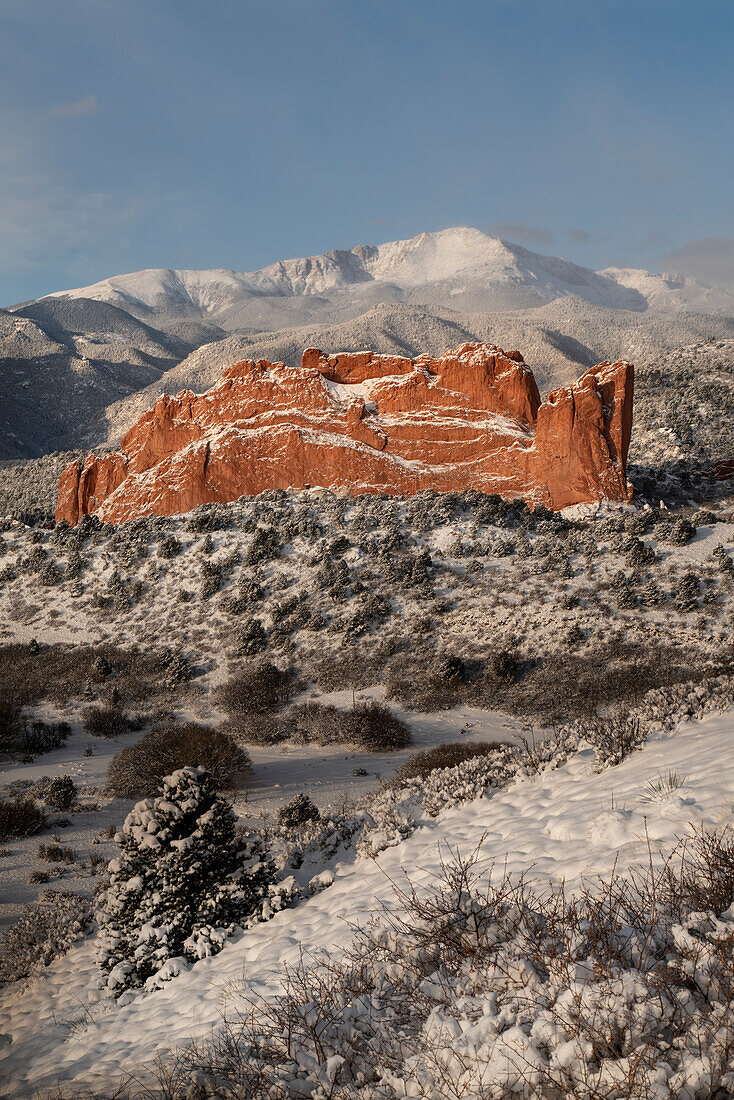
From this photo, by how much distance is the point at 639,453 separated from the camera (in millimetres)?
44281

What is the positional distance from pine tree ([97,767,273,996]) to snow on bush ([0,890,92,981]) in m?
1.17

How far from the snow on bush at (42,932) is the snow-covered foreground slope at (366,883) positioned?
0.29m

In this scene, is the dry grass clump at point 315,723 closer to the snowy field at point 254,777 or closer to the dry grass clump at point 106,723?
the snowy field at point 254,777

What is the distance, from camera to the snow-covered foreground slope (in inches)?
204

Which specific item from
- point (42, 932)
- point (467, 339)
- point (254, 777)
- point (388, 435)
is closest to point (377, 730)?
point (254, 777)

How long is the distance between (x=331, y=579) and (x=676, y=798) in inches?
800

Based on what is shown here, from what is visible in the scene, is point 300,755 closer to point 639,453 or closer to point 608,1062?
point 608,1062

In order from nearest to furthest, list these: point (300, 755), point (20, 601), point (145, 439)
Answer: point (300, 755)
point (20, 601)
point (145, 439)

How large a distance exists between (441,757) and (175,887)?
7.89 meters

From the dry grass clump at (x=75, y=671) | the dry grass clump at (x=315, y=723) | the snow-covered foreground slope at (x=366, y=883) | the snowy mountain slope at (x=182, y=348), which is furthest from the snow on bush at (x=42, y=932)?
the snowy mountain slope at (x=182, y=348)

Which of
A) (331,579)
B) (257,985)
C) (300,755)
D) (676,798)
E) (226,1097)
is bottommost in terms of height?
(300,755)

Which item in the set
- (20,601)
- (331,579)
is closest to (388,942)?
(331,579)

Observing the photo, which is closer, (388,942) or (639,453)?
(388,942)

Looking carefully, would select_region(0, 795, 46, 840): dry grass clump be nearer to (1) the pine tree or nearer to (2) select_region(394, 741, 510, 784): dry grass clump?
(1) the pine tree
